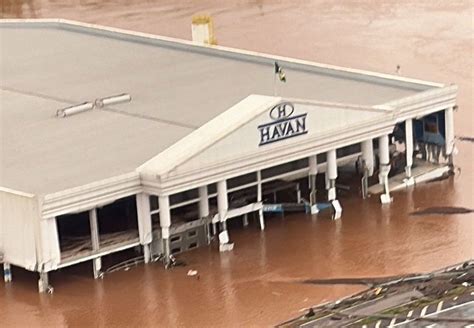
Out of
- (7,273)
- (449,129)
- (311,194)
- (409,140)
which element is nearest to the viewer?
(7,273)

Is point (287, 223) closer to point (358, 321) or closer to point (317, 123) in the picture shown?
point (317, 123)

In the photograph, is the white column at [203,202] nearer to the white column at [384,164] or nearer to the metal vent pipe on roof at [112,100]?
the white column at [384,164]

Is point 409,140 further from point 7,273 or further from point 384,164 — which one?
point 7,273

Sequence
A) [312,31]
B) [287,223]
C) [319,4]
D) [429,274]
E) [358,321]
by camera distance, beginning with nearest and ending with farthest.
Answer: [358,321]
[429,274]
[287,223]
[312,31]
[319,4]

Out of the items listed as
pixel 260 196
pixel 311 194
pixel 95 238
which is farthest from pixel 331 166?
pixel 95 238

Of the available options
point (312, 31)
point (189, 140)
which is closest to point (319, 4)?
point (312, 31)

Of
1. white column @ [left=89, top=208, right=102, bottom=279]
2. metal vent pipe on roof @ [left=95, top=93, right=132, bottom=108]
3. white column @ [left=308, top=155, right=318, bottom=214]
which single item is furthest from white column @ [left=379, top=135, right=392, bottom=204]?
white column @ [left=89, top=208, right=102, bottom=279]
